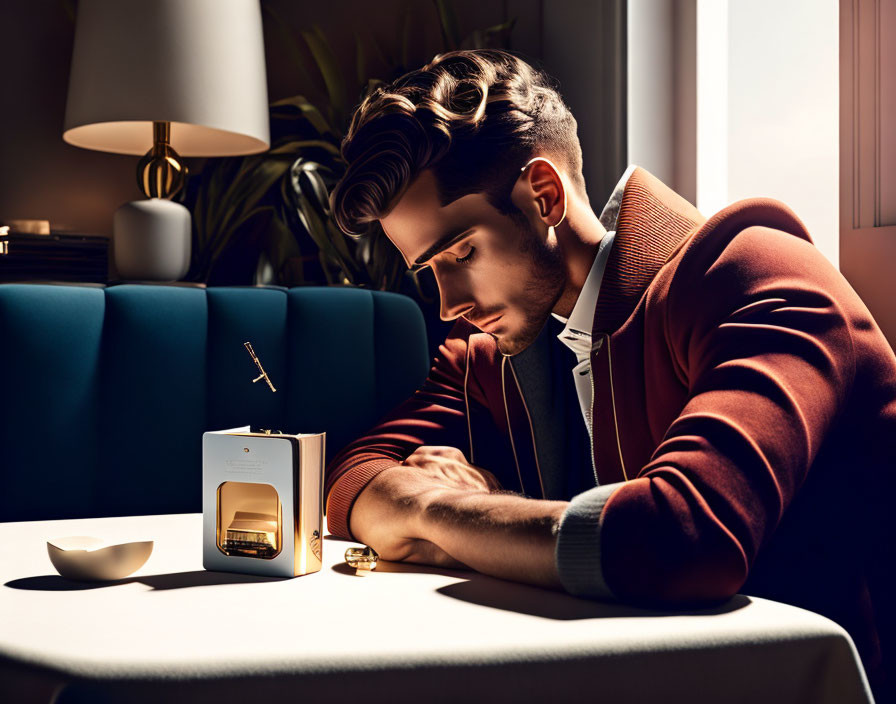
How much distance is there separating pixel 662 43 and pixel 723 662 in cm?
185

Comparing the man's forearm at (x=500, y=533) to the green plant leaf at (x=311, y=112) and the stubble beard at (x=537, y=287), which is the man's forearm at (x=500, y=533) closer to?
the stubble beard at (x=537, y=287)

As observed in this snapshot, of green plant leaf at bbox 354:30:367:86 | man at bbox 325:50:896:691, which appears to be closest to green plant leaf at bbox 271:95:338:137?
green plant leaf at bbox 354:30:367:86

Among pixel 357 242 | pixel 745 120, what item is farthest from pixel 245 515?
pixel 745 120

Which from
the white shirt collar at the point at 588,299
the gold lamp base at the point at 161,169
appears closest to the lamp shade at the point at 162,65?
the gold lamp base at the point at 161,169

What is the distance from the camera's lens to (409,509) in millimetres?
1062

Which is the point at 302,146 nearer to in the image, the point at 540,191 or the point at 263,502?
the point at 540,191

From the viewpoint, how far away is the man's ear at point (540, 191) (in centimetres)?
128

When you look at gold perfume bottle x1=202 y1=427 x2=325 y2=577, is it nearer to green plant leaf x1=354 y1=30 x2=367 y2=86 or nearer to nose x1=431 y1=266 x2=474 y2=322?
nose x1=431 y1=266 x2=474 y2=322

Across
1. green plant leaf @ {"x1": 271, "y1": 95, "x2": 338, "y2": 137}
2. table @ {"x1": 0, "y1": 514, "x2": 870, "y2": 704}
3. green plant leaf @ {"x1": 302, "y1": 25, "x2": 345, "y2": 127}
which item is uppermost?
green plant leaf @ {"x1": 302, "y1": 25, "x2": 345, "y2": 127}

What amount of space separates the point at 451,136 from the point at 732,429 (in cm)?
63

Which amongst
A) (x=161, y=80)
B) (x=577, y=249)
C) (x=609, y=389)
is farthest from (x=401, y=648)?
(x=161, y=80)

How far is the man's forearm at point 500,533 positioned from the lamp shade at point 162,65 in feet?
4.73

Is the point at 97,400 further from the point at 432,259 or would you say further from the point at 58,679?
the point at 58,679

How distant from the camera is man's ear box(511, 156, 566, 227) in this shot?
4.20ft
